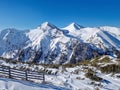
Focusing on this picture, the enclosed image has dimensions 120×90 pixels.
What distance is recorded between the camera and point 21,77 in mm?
38281

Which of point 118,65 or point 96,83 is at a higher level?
point 118,65

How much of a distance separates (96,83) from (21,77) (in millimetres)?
17805

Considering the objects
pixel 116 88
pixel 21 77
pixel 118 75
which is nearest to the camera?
pixel 21 77

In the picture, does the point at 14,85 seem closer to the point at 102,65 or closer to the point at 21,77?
the point at 21,77

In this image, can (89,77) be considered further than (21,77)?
Yes

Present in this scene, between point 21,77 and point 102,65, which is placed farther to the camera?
point 102,65

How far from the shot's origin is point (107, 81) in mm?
53719

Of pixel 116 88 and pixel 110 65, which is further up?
pixel 110 65

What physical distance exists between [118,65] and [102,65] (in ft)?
15.7

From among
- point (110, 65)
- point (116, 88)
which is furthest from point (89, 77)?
point (110, 65)

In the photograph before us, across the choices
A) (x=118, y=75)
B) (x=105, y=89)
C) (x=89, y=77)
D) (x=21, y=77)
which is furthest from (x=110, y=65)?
(x=21, y=77)

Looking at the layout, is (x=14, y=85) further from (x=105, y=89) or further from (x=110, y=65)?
(x=110, y=65)

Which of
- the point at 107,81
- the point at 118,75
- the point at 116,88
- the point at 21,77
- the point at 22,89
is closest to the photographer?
the point at 22,89

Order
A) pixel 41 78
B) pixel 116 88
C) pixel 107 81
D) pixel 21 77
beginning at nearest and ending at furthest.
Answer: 1. pixel 21 77
2. pixel 41 78
3. pixel 116 88
4. pixel 107 81
